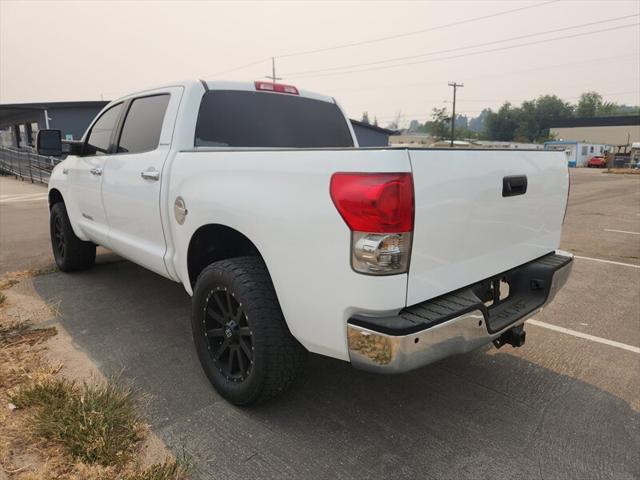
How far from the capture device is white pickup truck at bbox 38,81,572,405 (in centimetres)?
194

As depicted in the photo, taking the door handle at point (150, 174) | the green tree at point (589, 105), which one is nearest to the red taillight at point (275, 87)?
the door handle at point (150, 174)

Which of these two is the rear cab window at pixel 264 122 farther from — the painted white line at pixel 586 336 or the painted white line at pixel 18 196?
the painted white line at pixel 18 196

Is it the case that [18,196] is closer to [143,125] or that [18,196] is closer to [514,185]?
[143,125]

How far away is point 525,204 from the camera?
260 cm

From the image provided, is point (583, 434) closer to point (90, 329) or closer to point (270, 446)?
point (270, 446)

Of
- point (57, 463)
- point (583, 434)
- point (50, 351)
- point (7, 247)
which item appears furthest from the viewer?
point (7, 247)

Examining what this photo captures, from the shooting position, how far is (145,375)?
3.06 metres

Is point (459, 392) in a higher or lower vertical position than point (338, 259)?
lower

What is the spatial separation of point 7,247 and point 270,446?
635cm

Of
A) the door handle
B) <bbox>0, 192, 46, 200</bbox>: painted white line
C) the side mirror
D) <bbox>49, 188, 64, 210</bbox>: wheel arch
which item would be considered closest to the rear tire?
<bbox>49, 188, 64, 210</bbox>: wheel arch

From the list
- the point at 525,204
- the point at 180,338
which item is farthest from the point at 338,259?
the point at 180,338

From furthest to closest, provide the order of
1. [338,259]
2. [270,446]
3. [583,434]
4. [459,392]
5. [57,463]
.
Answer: [459,392]
[583,434]
[270,446]
[57,463]
[338,259]

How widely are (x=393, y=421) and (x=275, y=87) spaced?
2644mm

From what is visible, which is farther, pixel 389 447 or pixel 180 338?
pixel 180 338
